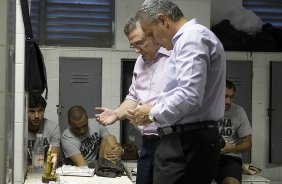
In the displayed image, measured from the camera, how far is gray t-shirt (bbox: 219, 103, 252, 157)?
4141 mm

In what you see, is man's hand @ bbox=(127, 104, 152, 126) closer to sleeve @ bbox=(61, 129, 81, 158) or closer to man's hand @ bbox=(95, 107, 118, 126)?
man's hand @ bbox=(95, 107, 118, 126)

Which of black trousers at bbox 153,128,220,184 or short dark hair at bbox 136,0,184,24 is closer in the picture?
black trousers at bbox 153,128,220,184

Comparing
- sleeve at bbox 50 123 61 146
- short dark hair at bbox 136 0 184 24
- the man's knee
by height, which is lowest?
the man's knee

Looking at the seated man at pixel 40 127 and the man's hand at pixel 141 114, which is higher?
the man's hand at pixel 141 114

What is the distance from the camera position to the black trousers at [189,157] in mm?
1813

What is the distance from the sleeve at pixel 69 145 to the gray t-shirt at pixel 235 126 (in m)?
1.37


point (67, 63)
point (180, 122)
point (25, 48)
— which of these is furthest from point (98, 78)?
point (180, 122)

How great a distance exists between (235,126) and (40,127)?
5.97ft

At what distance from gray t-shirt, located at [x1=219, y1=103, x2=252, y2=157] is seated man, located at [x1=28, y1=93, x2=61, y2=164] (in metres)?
1.57

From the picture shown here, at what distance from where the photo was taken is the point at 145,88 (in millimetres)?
2592

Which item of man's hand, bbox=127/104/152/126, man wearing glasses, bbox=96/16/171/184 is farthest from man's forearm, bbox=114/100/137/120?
man's hand, bbox=127/104/152/126

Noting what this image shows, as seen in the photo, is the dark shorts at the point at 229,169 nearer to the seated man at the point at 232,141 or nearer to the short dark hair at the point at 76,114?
the seated man at the point at 232,141

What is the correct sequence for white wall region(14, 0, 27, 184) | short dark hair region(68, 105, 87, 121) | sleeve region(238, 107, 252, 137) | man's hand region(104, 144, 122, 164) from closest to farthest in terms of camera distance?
white wall region(14, 0, 27, 184) → man's hand region(104, 144, 122, 164) → short dark hair region(68, 105, 87, 121) → sleeve region(238, 107, 252, 137)

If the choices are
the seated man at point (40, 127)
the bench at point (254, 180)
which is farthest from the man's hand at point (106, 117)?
the bench at point (254, 180)
